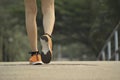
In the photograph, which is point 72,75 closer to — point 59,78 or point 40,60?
Result: point 59,78

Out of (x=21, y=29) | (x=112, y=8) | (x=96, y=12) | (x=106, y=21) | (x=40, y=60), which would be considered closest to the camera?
(x=40, y=60)

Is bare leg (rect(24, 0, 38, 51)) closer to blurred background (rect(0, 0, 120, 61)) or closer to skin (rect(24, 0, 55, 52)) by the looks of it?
skin (rect(24, 0, 55, 52))

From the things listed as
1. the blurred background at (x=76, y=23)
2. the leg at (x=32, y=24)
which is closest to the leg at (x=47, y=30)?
the leg at (x=32, y=24)

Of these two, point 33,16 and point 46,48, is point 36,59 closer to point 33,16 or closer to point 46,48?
point 46,48

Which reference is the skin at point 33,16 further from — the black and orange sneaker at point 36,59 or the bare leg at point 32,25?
the black and orange sneaker at point 36,59

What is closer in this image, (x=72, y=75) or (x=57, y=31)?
(x=72, y=75)

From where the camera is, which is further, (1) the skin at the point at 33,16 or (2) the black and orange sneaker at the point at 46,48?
(1) the skin at the point at 33,16

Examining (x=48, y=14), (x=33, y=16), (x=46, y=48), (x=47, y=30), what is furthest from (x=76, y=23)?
(x=46, y=48)

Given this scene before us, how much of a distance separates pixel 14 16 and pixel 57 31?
8.04 ft

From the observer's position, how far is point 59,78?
14.7 ft

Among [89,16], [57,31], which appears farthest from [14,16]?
[89,16]

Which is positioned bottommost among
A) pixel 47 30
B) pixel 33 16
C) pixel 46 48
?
pixel 46 48

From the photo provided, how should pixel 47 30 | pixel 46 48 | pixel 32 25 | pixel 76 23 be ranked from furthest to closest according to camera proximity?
1. pixel 76 23
2. pixel 32 25
3. pixel 47 30
4. pixel 46 48

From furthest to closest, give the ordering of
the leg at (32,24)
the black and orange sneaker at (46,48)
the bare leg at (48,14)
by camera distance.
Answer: the leg at (32,24), the bare leg at (48,14), the black and orange sneaker at (46,48)
